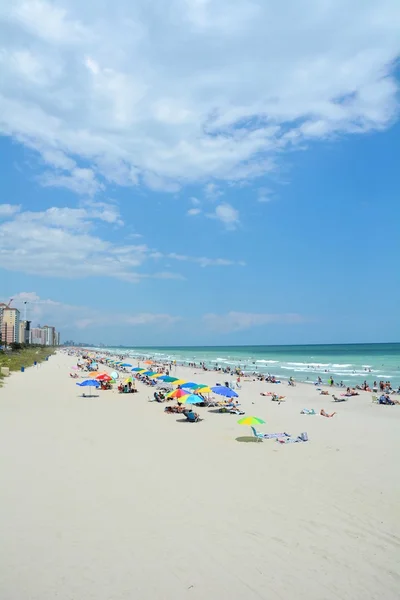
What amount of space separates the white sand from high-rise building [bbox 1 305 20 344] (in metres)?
145

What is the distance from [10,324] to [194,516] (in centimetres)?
15915

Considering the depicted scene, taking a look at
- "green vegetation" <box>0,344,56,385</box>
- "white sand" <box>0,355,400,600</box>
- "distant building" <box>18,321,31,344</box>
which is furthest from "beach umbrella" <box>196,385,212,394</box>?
"distant building" <box>18,321,31,344</box>

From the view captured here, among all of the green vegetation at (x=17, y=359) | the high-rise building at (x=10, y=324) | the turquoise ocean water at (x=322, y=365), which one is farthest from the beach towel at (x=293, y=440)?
the high-rise building at (x=10, y=324)

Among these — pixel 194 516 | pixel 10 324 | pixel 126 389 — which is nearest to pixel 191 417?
pixel 194 516

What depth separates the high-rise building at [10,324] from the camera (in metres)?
144

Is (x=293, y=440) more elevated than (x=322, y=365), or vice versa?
(x=293, y=440)

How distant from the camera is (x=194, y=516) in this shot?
6.82 metres

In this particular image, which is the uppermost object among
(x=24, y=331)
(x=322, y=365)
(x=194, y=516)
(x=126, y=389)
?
(x=24, y=331)

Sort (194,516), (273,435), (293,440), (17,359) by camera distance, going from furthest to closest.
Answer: (17,359)
(273,435)
(293,440)
(194,516)

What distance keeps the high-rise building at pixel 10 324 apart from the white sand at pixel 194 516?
145 metres

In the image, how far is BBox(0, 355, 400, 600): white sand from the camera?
495 cm

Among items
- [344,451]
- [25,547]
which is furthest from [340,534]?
[344,451]

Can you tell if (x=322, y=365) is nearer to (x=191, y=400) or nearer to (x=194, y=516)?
(x=191, y=400)

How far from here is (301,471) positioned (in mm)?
9492
